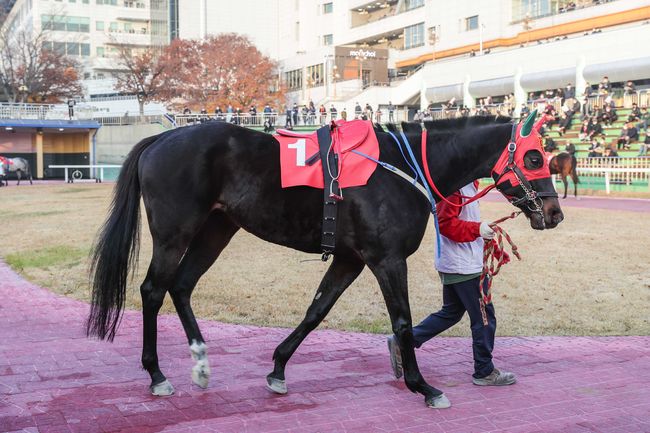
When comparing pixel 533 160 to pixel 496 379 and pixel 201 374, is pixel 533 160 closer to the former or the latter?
pixel 496 379

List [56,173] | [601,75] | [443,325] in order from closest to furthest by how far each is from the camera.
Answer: [443,325] → [601,75] → [56,173]

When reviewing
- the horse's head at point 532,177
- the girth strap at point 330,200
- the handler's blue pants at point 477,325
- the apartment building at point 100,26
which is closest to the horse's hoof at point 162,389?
the girth strap at point 330,200

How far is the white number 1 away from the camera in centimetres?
479

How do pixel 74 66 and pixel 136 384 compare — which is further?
pixel 74 66

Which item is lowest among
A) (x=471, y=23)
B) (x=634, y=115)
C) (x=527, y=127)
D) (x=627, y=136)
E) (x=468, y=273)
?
(x=468, y=273)

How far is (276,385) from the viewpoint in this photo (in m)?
4.78

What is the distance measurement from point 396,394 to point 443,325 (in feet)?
2.37

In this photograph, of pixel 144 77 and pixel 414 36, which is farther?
pixel 144 77

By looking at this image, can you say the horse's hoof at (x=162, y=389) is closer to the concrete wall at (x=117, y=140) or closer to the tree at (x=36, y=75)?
the concrete wall at (x=117, y=140)

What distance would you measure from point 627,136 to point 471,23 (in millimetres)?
27603

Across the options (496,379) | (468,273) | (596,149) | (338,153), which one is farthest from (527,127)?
(596,149)

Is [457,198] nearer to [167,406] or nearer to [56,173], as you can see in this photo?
[167,406]

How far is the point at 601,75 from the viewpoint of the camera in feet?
121

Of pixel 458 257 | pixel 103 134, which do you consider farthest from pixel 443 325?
pixel 103 134
